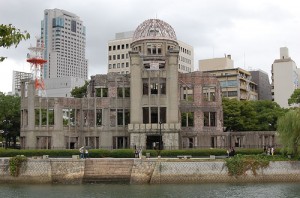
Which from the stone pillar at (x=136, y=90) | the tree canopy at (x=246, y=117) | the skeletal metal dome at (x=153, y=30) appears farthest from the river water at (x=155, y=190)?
the tree canopy at (x=246, y=117)

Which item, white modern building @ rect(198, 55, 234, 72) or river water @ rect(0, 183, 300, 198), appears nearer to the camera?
river water @ rect(0, 183, 300, 198)

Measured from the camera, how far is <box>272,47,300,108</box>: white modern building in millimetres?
123062

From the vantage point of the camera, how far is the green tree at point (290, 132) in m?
51.3

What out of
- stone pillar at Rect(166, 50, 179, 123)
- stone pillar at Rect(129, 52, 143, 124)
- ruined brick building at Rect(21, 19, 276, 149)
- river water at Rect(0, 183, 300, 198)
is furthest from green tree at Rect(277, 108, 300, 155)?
stone pillar at Rect(129, 52, 143, 124)

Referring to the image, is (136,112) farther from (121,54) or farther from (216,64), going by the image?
(121,54)

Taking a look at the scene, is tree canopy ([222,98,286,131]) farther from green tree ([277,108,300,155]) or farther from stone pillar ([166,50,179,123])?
green tree ([277,108,300,155])

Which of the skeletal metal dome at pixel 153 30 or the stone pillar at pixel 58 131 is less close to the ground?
→ the skeletal metal dome at pixel 153 30

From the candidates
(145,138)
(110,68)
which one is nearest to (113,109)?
(145,138)

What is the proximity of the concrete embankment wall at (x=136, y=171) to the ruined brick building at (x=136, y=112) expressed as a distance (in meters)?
15.5

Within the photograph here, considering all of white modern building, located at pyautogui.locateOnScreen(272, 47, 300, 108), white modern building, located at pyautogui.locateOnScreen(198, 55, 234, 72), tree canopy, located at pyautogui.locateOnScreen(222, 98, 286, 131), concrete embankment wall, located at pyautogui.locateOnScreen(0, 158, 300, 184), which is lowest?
concrete embankment wall, located at pyautogui.locateOnScreen(0, 158, 300, 184)

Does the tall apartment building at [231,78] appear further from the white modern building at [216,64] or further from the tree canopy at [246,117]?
the tree canopy at [246,117]

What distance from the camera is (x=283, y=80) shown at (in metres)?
124

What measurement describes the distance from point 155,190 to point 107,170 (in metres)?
7.75

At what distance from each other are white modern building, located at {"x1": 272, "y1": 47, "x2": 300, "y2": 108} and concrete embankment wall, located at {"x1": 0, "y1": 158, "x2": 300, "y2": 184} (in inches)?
2982
